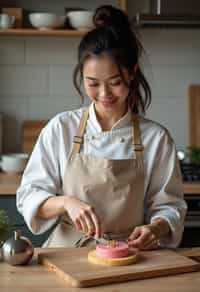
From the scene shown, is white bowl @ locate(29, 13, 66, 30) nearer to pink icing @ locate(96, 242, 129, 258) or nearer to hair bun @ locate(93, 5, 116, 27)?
hair bun @ locate(93, 5, 116, 27)

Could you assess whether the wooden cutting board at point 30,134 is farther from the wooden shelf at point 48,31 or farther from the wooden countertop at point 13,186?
the wooden shelf at point 48,31

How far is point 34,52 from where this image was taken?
3184 millimetres

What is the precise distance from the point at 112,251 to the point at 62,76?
1811 millimetres

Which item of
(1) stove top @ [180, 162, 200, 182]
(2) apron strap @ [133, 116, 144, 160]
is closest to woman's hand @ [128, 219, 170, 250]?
(2) apron strap @ [133, 116, 144, 160]

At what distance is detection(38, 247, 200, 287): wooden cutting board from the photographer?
140 cm

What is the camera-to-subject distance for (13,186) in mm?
2643

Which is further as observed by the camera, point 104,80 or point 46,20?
point 46,20

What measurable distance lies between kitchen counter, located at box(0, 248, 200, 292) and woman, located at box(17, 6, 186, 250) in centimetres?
27

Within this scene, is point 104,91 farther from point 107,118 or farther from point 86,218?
point 86,218

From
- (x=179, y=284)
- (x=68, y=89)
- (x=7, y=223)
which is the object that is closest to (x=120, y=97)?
(x=7, y=223)

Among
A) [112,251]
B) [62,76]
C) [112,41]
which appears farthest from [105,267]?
[62,76]

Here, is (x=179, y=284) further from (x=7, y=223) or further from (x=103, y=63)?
(x=103, y=63)

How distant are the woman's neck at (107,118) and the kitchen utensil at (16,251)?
519 millimetres

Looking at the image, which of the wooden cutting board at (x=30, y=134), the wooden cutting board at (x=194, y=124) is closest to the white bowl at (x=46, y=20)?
the wooden cutting board at (x=30, y=134)
